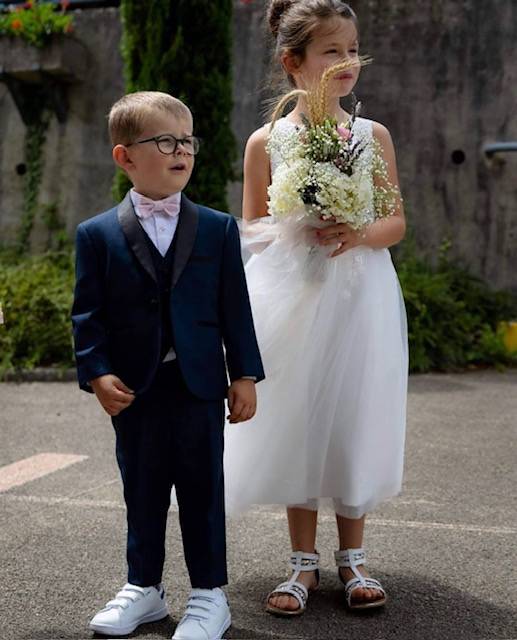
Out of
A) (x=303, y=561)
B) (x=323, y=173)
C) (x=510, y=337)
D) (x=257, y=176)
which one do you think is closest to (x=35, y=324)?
(x=510, y=337)

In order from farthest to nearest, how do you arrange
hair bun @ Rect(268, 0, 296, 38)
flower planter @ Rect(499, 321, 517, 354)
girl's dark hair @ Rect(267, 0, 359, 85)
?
flower planter @ Rect(499, 321, 517, 354) → hair bun @ Rect(268, 0, 296, 38) → girl's dark hair @ Rect(267, 0, 359, 85)

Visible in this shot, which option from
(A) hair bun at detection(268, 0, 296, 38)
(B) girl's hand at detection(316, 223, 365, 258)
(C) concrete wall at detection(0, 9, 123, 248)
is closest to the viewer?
(B) girl's hand at detection(316, 223, 365, 258)

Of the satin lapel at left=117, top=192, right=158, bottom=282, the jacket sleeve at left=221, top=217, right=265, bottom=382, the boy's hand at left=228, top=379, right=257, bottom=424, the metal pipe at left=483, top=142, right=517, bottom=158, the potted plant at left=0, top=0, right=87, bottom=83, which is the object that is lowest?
the boy's hand at left=228, top=379, right=257, bottom=424

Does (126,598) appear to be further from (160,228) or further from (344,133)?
(344,133)

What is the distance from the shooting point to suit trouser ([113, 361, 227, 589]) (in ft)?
8.69

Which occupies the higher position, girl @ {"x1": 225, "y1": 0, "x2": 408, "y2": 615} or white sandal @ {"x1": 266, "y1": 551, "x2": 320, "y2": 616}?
girl @ {"x1": 225, "y1": 0, "x2": 408, "y2": 615}

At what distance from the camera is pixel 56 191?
36.3ft

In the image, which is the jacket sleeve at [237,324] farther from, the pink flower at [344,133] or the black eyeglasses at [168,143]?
the pink flower at [344,133]

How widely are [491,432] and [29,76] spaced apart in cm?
722

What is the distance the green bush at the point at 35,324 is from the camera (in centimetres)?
805

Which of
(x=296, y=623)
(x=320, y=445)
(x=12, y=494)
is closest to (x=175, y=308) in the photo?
(x=320, y=445)

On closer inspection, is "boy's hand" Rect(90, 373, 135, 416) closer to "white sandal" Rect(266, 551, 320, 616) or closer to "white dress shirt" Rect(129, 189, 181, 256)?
"white dress shirt" Rect(129, 189, 181, 256)

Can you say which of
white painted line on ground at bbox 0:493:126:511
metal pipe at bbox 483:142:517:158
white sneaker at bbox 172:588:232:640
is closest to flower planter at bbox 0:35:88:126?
metal pipe at bbox 483:142:517:158

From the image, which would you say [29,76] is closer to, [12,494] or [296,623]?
[12,494]
